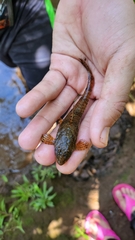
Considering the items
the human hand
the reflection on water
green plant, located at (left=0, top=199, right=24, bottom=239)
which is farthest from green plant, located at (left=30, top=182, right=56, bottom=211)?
the human hand

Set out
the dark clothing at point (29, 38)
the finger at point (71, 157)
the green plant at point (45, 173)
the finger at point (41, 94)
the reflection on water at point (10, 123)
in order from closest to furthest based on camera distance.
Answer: the finger at point (41, 94) → the finger at point (71, 157) → the dark clothing at point (29, 38) → the green plant at point (45, 173) → the reflection on water at point (10, 123)

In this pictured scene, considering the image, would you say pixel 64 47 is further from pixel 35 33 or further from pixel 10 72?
pixel 10 72

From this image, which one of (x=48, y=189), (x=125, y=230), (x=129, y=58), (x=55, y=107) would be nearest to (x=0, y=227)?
(x=48, y=189)

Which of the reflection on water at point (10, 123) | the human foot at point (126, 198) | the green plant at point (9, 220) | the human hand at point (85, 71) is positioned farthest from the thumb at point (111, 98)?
the reflection on water at point (10, 123)

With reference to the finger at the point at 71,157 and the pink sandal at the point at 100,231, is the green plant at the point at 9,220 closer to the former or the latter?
the pink sandal at the point at 100,231

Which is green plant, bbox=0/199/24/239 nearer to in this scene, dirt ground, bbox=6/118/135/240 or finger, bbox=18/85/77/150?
dirt ground, bbox=6/118/135/240

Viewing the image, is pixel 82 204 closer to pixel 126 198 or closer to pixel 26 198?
pixel 126 198
